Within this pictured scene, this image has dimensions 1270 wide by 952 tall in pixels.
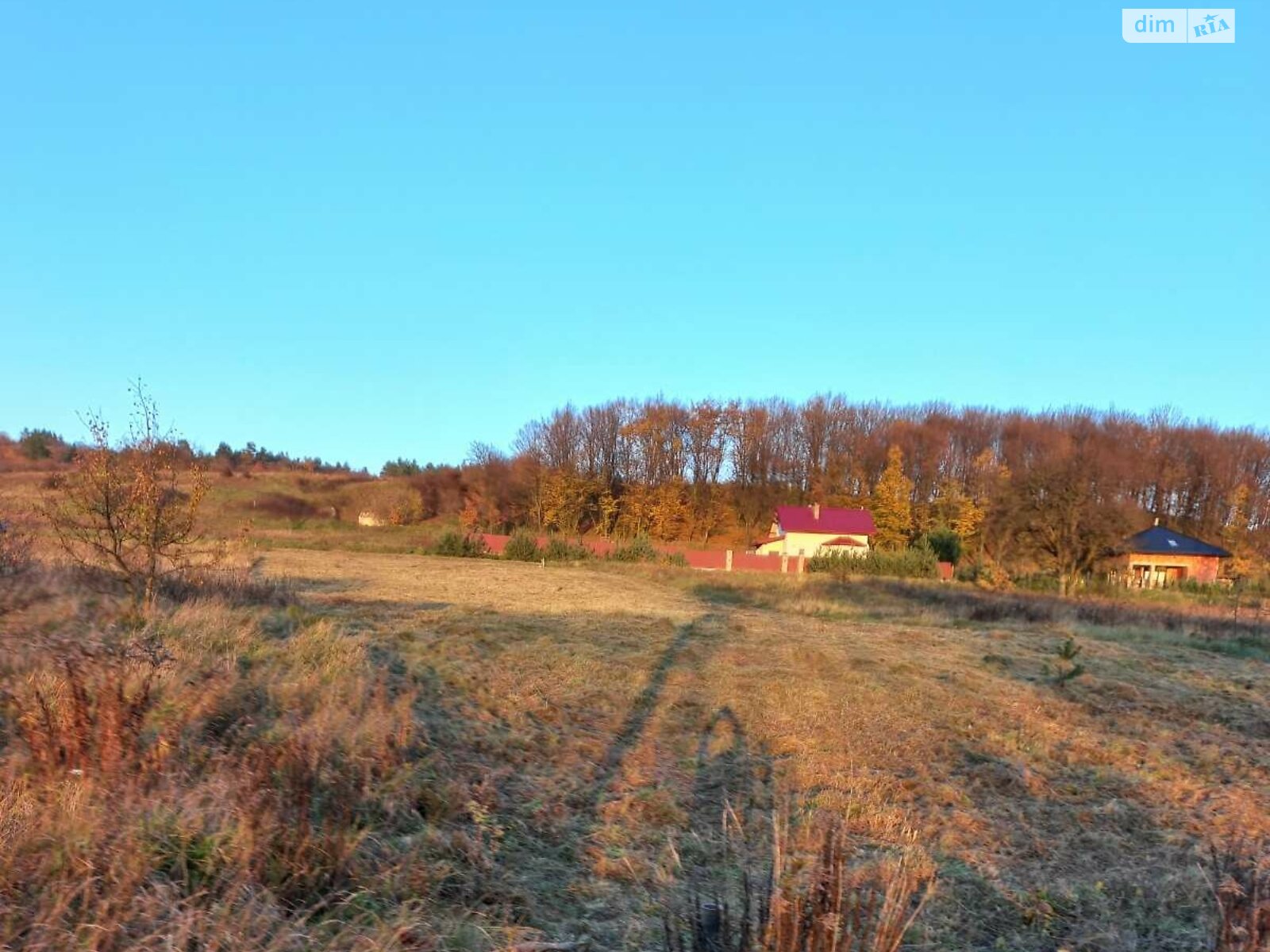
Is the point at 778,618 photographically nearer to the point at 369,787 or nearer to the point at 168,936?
the point at 369,787

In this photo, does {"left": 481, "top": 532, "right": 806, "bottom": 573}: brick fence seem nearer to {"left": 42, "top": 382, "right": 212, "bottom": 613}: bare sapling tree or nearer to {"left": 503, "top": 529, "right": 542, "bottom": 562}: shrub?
{"left": 503, "top": 529, "right": 542, "bottom": 562}: shrub

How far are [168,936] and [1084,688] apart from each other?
11.7 m

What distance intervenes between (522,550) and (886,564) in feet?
60.4

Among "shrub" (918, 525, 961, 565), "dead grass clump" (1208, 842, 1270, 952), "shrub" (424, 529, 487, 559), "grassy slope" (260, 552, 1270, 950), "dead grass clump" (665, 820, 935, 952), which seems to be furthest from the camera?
"shrub" (918, 525, 961, 565)

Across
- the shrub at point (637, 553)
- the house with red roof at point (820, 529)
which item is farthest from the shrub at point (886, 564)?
the shrub at point (637, 553)

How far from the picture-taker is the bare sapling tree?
8750 mm

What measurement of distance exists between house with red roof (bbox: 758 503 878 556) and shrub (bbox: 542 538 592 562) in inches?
454

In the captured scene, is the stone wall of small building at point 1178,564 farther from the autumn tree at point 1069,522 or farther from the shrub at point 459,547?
the shrub at point 459,547

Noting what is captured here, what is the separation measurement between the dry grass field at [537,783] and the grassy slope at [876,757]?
3 centimetres

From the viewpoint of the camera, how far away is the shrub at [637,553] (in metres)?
40.0

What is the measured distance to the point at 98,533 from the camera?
29.5 feet

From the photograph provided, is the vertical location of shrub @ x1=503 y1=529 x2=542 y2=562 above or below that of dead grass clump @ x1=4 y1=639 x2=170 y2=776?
below

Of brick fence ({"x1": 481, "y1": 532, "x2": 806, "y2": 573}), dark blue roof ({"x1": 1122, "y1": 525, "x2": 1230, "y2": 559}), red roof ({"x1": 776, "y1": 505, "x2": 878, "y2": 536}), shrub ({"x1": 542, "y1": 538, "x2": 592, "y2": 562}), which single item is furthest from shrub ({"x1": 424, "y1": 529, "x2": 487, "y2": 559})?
dark blue roof ({"x1": 1122, "y1": 525, "x2": 1230, "y2": 559})

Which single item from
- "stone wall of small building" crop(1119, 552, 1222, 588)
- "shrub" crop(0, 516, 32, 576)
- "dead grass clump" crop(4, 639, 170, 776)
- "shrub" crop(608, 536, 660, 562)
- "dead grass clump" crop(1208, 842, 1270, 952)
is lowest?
"stone wall of small building" crop(1119, 552, 1222, 588)
